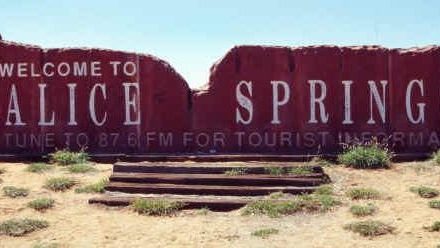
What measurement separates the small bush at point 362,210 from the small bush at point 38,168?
5884 millimetres

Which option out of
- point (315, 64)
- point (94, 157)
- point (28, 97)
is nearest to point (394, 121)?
point (315, 64)

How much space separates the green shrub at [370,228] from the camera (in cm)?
823

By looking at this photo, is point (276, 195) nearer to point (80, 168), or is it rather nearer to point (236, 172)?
point (236, 172)

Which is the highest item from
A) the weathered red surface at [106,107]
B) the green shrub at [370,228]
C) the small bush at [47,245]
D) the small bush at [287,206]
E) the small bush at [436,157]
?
the weathered red surface at [106,107]

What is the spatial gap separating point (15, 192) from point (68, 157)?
230cm

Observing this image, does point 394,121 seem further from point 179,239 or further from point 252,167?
point 179,239

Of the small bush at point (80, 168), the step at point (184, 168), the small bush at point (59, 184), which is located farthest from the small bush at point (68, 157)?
the small bush at point (59, 184)

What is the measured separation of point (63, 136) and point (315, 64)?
17.8 feet

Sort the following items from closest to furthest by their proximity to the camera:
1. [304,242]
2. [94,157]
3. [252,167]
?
[304,242], [252,167], [94,157]

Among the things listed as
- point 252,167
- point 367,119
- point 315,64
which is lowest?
point 252,167

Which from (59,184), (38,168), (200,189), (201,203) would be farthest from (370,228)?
(38,168)

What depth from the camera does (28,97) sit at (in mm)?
13844

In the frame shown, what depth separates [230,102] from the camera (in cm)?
1357

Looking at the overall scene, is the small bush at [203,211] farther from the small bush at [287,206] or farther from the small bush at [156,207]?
the small bush at [287,206]
